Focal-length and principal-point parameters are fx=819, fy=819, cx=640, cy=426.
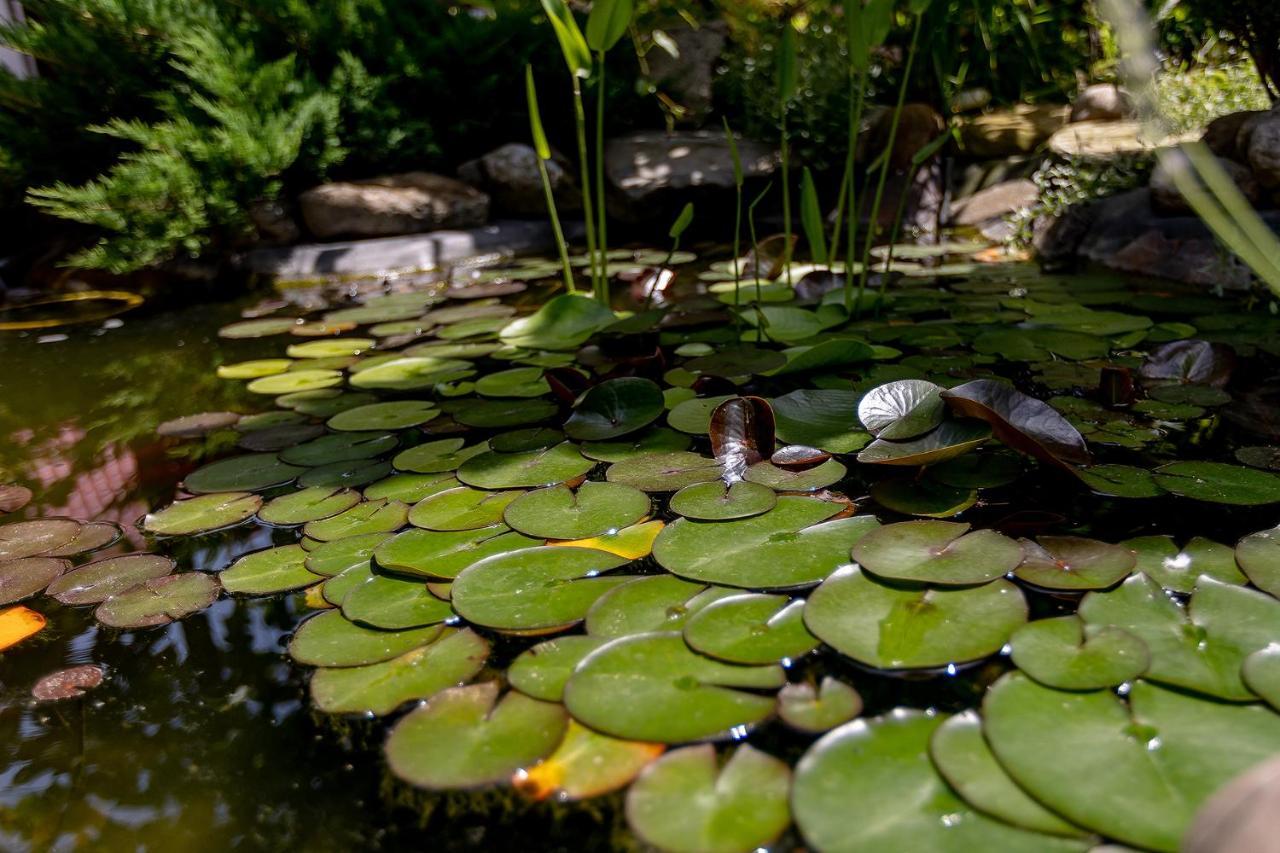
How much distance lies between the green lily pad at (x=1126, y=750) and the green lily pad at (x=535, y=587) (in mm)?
466

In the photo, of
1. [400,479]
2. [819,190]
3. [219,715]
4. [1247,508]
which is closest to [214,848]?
[219,715]

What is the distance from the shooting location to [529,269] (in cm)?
338

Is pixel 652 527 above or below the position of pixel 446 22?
below

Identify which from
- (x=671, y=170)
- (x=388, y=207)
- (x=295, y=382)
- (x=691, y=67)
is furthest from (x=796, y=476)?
(x=691, y=67)

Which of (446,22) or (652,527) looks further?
(446,22)

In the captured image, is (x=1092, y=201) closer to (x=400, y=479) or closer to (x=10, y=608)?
(x=400, y=479)

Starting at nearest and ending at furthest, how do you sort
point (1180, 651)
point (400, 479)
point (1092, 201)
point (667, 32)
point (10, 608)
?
1. point (1180, 651)
2. point (10, 608)
3. point (400, 479)
4. point (1092, 201)
5. point (667, 32)

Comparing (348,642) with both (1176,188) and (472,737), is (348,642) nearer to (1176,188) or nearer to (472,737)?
(472,737)

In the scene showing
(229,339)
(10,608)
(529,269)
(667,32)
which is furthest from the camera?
(667,32)

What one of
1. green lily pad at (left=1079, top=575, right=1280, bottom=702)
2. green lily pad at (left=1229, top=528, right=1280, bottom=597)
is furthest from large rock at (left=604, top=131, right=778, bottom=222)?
green lily pad at (left=1079, top=575, right=1280, bottom=702)

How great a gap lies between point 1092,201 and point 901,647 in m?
2.96

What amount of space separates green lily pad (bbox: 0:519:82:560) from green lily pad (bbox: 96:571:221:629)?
252mm

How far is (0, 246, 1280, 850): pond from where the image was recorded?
2.34 feet

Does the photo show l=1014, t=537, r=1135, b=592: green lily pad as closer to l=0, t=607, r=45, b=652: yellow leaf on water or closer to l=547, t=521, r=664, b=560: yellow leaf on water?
l=547, t=521, r=664, b=560: yellow leaf on water
